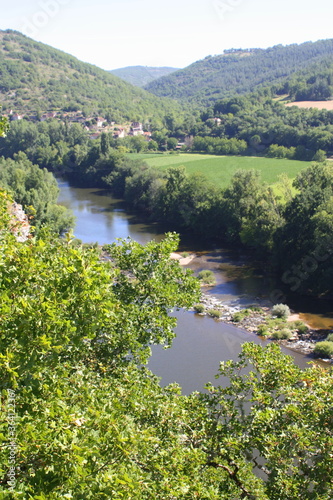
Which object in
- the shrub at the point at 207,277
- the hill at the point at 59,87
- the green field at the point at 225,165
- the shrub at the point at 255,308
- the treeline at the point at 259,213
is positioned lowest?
the shrub at the point at 255,308

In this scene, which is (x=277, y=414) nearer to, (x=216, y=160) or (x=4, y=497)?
(x=4, y=497)

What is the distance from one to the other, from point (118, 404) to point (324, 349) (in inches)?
777

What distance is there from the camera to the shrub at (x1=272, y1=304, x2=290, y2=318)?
2878 cm

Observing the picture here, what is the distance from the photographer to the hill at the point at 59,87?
14050 cm

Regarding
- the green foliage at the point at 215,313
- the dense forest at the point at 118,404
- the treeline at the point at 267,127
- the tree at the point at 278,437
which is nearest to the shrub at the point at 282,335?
the green foliage at the point at 215,313

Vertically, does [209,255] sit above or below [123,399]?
below

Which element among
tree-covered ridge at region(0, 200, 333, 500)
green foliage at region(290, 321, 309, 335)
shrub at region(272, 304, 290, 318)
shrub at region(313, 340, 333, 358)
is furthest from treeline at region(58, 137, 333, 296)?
tree-covered ridge at region(0, 200, 333, 500)

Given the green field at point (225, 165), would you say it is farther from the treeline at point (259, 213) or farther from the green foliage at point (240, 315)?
the green foliage at point (240, 315)

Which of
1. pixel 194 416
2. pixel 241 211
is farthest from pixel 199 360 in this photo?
pixel 241 211

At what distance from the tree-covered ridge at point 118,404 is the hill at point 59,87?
5126 inches

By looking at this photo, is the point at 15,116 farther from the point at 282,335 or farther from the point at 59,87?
the point at 282,335

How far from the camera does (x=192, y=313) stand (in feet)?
101

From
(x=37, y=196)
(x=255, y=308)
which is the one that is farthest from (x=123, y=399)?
(x=37, y=196)

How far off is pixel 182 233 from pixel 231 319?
23.4 m
